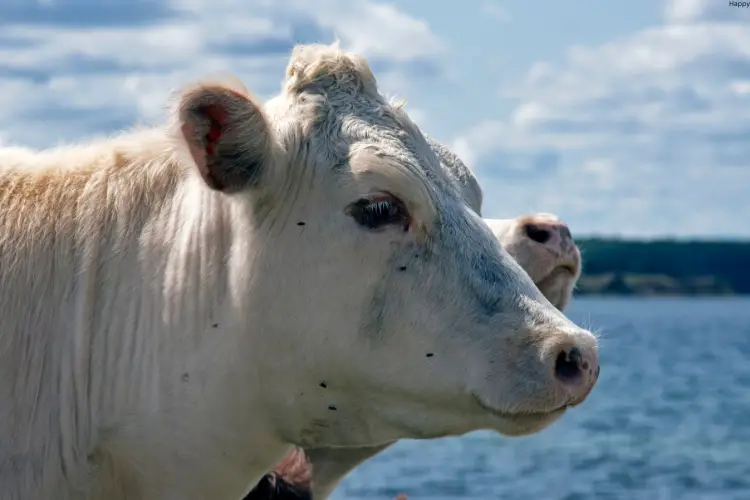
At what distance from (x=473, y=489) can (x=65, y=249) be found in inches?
1248

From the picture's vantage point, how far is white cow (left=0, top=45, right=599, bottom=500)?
5184mm

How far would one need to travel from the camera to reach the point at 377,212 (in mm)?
5270

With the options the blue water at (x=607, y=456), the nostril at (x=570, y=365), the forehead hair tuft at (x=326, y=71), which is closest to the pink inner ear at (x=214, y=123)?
the forehead hair tuft at (x=326, y=71)

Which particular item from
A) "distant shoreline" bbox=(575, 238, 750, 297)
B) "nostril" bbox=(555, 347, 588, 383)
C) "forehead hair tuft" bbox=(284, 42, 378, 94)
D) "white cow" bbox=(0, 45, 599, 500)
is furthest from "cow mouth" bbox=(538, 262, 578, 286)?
"distant shoreline" bbox=(575, 238, 750, 297)

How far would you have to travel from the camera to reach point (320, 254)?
5.26m

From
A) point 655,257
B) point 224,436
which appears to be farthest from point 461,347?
point 655,257

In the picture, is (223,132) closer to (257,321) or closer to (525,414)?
(257,321)

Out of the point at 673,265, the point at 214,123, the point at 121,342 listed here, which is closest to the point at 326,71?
the point at 214,123

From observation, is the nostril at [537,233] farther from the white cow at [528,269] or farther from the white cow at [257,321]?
the white cow at [257,321]

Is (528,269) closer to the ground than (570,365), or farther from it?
farther from it

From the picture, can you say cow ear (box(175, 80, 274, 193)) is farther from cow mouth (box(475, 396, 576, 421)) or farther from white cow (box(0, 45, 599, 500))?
cow mouth (box(475, 396, 576, 421))

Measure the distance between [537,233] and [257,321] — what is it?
1796mm

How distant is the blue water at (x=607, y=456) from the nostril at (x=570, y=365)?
94cm

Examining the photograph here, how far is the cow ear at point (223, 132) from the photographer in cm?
516
